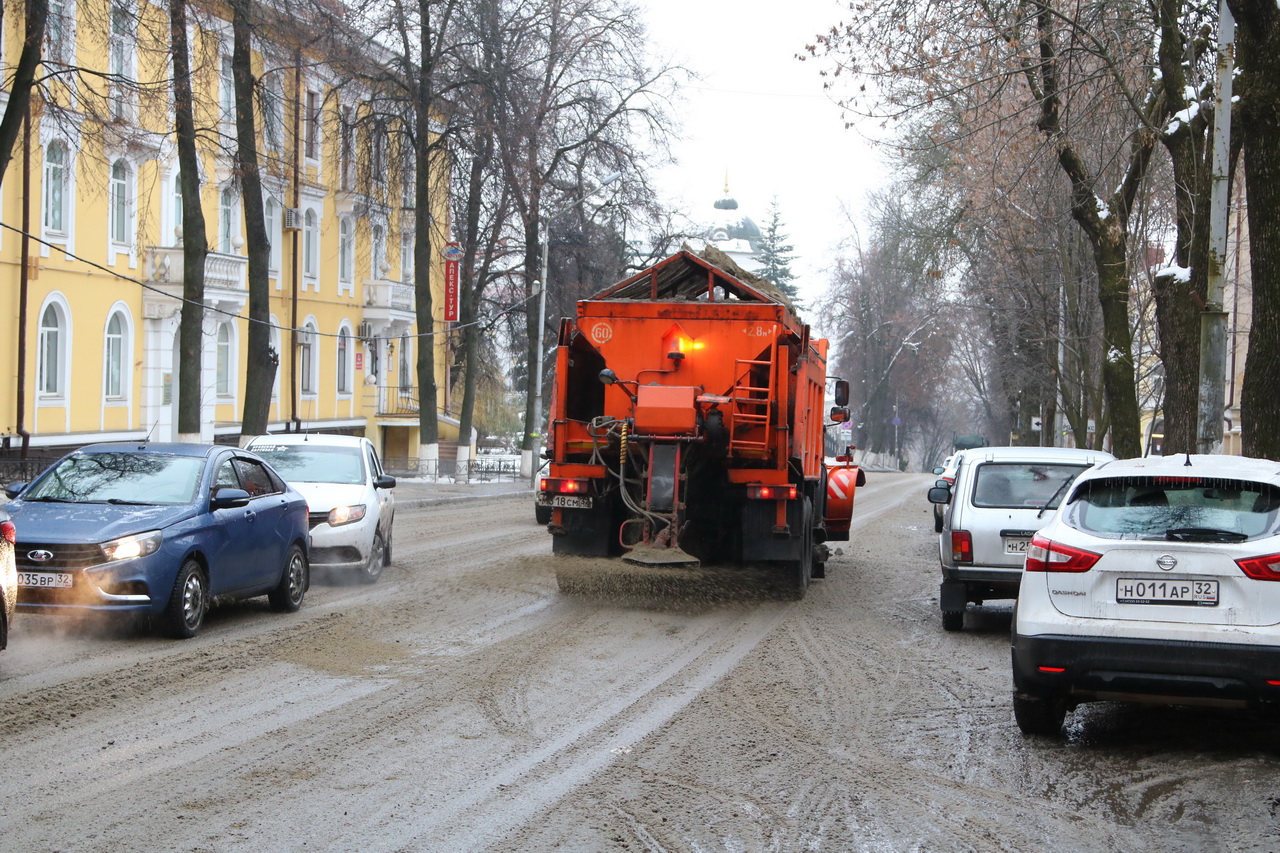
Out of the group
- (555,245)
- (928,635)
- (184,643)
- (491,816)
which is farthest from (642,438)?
(555,245)

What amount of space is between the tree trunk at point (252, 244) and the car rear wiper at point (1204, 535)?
22548mm

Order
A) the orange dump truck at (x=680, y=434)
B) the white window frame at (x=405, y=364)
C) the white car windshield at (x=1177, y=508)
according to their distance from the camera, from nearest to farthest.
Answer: the white car windshield at (x=1177, y=508)
the orange dump truck at (x=680, y=434)
the white window frame at (x=405, y=364)

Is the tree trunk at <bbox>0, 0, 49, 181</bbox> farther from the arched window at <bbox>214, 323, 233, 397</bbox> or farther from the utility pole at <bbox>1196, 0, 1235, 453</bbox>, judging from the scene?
the arched window at <bbox>214, 323, 233, 397</bbox>

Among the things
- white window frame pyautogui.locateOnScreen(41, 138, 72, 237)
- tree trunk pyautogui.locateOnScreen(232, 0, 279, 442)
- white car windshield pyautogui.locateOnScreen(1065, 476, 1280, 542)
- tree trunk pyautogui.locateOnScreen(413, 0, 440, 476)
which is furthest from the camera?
tree trunk pyautogui.locateOnScreen(413, 0, 440, 476)

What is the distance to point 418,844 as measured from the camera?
18.2ft

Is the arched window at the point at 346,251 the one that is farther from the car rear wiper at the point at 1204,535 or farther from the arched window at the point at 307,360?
the car rear wiper at the point at 1204,535

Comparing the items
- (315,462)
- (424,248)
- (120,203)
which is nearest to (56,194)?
(120,203)

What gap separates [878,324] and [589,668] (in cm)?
7208

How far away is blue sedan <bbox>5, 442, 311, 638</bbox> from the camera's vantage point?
392 inches

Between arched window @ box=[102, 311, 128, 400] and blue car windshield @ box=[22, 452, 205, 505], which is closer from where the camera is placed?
blue car windshield @ box=[22, 452, 205, 505]

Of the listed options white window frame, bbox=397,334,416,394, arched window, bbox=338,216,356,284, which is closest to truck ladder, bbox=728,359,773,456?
arched window, bbox=338,216,356,284

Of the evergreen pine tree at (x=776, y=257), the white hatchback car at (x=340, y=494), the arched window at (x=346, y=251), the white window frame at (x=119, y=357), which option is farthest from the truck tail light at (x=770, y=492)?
the evergreen pine tree at (x=776, y=257)

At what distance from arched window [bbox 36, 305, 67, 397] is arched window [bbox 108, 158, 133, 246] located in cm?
297

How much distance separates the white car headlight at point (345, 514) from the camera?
48.9ft
